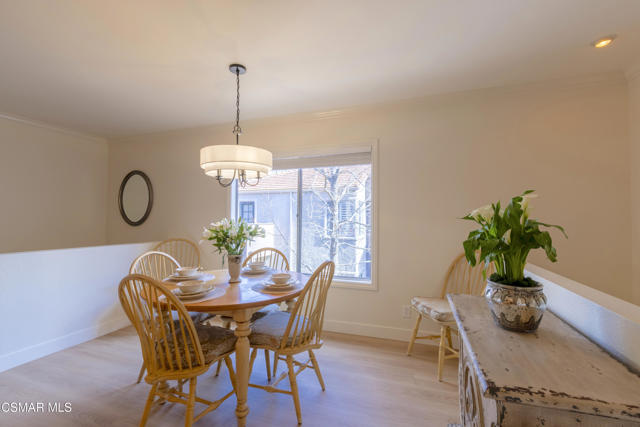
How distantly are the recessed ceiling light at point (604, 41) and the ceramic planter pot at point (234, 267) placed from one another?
292 cm

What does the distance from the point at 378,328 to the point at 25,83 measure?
4.03 meters

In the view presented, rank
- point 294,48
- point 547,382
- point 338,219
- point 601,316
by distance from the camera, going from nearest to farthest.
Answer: point 547,382, point 601,316, point 294,48, point 338,219

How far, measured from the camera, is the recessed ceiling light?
172cm

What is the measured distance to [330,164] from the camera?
9.96 ft

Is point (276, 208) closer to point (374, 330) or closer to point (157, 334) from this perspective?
point (374, 330)

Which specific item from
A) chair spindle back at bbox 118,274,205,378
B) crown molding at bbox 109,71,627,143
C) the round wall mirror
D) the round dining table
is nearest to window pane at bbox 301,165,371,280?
crown molding at bbox 109,71,627,143

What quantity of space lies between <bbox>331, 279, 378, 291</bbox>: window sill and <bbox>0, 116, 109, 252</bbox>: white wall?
3.81m

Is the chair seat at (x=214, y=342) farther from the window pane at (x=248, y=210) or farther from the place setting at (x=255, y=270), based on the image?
the window pane at (x=248, y=210)

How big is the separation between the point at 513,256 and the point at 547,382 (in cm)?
44

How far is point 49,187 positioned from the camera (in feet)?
11.5

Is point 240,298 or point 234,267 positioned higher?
point 234,267

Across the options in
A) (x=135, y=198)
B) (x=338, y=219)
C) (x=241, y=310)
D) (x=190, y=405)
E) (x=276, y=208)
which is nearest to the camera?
(x=190, y=405)

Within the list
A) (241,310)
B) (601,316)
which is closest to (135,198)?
(241,310)

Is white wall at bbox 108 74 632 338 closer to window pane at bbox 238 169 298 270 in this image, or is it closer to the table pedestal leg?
window pane at bbox 238 169 298 270
